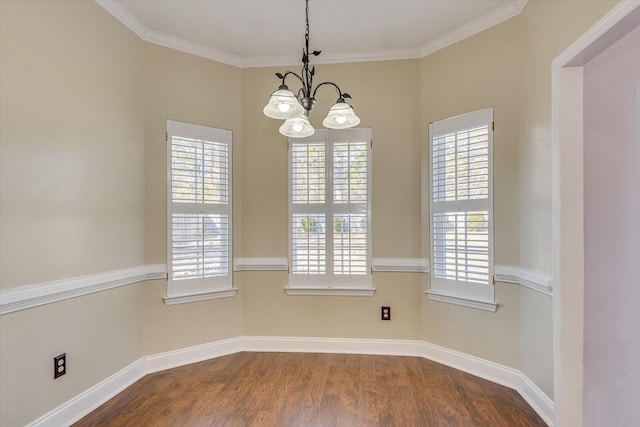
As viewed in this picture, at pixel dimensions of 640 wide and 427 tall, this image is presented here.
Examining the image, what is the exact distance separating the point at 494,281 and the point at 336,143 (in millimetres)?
1852

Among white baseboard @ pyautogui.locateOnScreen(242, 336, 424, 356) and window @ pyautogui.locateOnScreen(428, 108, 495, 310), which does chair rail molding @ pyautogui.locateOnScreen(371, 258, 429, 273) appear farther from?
white baseboard @ pyautogui.locateOnScreen(242, 336, 424, 356)

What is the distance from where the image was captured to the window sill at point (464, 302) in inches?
101

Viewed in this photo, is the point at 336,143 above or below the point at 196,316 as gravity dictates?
above

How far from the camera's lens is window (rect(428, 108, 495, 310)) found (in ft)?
8.55

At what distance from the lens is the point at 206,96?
3.04m

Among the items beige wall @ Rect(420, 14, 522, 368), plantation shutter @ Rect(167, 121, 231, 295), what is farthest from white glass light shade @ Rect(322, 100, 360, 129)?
plantation shutter @ Rect(167, 121, 231, 295)

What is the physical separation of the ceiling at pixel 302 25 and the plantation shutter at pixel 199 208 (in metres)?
0.80

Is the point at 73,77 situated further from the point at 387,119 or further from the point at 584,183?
the point at 584,183

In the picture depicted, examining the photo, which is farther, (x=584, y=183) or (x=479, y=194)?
(x=479, y=194)

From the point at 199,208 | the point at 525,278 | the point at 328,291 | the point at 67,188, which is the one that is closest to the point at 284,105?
the point at 67,188

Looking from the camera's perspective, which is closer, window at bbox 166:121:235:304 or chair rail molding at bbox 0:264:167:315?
chair rail molding at bbox 0:264:167:315

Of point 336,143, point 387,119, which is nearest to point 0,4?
point 336,143

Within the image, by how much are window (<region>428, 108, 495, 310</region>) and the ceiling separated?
30.7 inches

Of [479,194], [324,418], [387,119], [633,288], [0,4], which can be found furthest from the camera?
[387,119]
